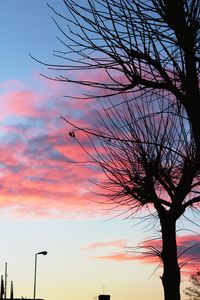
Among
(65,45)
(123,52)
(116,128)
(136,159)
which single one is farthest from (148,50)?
(136,159)

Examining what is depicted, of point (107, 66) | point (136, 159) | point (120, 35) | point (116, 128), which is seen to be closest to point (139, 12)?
point (120, 35)

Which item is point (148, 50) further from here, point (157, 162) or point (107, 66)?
point (157, 162)

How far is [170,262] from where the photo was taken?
495 inches

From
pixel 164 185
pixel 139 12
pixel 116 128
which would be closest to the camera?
pixel 139 12

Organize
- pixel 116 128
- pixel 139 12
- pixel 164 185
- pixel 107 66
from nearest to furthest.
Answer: pixel 139 12
pixel 107 66
pixel 116 128
pixel 164 185

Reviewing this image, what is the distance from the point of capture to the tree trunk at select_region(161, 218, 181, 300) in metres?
12.3

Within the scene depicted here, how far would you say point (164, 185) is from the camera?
12898 mm

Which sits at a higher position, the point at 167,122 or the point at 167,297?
the point at 167,122

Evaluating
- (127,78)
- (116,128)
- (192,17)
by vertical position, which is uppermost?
(116,128)

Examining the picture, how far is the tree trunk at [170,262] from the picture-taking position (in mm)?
12289

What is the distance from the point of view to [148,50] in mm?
6801

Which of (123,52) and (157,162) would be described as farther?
(157,162)

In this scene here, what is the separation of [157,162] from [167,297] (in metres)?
3.08

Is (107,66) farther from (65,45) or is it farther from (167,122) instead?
(167,122)
